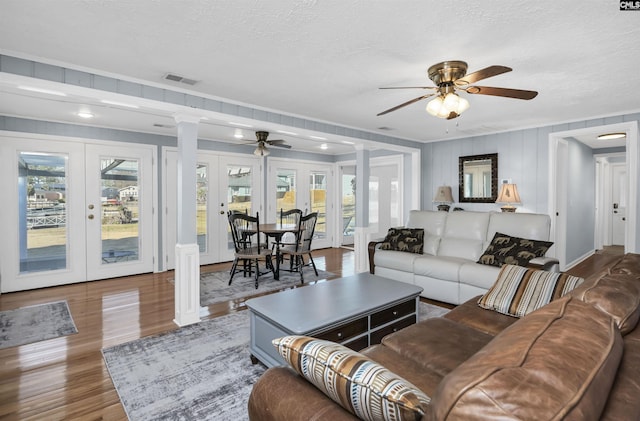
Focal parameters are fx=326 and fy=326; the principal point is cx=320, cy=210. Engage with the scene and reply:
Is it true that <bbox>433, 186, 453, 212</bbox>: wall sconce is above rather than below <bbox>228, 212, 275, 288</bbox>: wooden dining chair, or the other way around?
above

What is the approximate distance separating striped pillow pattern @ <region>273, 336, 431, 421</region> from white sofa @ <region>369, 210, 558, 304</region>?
2920 millimetres

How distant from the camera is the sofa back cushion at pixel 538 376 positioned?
1.91 ft

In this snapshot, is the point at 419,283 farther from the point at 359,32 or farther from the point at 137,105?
the point at 137,105

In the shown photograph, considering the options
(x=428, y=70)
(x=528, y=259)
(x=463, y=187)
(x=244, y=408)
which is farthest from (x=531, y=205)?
(x=244, y=408)

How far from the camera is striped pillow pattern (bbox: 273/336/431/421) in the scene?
819 millimetres

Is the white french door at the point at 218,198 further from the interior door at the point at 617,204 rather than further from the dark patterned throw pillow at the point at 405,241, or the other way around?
the interior door at the point at 617,204

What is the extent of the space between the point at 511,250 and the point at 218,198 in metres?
4.88

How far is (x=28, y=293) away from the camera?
4.32 meters

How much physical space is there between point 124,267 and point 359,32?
5.00 meters

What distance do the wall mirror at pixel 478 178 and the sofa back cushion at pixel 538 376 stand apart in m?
5.21

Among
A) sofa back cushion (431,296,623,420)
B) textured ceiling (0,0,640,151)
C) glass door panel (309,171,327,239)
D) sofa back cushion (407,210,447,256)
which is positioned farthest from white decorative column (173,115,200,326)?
glass door panel (309,171,327,239)

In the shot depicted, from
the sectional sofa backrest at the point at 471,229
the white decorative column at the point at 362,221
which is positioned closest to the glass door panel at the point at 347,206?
the white decorative column at the point at 362,221

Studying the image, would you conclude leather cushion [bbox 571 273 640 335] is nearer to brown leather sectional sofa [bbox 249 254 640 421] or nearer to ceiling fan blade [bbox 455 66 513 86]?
brown leather sectional sofa [bbox 249 254 640 421]

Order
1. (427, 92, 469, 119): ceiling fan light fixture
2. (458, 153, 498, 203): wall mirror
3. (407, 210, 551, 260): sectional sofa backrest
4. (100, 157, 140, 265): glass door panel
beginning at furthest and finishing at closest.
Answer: (458, 153, 498, 203): wall mirror < (100, 157, 140, 265): glass door panel < (407, 210, 551, 260): sectional sofa backrest < (427, 92, 469, 119): ceiling fan light fixture
